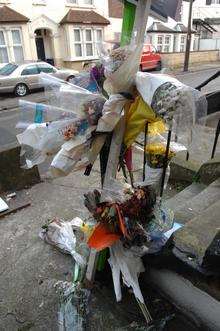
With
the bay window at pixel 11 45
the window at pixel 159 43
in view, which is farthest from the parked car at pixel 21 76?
the window at pixel 159 43

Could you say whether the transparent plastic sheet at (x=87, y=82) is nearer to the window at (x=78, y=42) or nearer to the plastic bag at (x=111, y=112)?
the plastic bag at (x=111, y=112)

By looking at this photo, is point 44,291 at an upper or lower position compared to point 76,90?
lower

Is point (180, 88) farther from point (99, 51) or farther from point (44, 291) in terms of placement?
point (44, 291)

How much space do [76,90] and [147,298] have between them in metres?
1.69

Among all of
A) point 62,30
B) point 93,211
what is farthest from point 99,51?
point 62,30

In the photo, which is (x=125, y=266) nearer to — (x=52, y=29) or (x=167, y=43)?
→ (x=52, y=29)

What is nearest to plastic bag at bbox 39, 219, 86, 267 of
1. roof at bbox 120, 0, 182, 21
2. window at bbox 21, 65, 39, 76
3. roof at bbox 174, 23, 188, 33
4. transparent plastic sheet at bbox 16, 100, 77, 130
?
transparent plastic sheet at bbox 16, 100, 77, 130

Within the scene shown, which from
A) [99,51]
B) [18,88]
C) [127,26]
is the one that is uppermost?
[127,26]

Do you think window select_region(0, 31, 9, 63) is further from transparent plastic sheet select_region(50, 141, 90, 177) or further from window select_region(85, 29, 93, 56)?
transparent plastic sheet select_region(50, 141, 90, 177)

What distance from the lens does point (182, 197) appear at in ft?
11.5

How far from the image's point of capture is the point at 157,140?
2596mm

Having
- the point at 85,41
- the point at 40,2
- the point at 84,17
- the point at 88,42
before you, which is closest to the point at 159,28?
the point at 88,42

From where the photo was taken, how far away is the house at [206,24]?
29.6 metres

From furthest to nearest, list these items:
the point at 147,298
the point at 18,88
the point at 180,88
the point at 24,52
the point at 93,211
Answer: the point at 24,52 < the point at 18,88 < the point at 147,298 < the point at 93,211 < the point at 180,88
